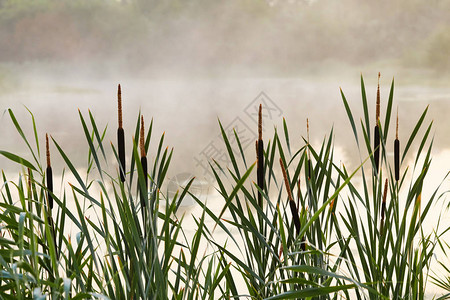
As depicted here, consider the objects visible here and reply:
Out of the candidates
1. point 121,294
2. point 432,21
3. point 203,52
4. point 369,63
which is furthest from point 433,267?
point 121,294

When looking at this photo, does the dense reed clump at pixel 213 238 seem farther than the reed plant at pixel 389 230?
Answer: No

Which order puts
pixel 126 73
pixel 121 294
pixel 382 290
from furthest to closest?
pixel 126 73 → pixel 382 290 → pixel 121 294

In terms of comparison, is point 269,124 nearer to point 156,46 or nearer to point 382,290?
point 156,46

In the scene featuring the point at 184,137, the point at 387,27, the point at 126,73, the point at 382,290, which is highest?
the point at 387,27

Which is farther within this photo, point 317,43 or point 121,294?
point 317,43

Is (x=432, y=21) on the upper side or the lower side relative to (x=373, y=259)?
upper

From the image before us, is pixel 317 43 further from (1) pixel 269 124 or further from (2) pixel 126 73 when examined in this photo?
(2) pixel 126 73

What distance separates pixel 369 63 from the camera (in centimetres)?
263

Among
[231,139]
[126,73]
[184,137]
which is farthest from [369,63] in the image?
[126,73]

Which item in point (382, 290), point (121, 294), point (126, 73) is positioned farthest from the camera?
point (126, 73)

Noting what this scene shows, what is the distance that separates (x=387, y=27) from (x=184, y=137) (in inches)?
47.4

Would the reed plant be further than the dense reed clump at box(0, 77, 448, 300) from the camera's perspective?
Yes

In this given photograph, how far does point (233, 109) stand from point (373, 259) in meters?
1.67

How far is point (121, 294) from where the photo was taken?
0.90 m
